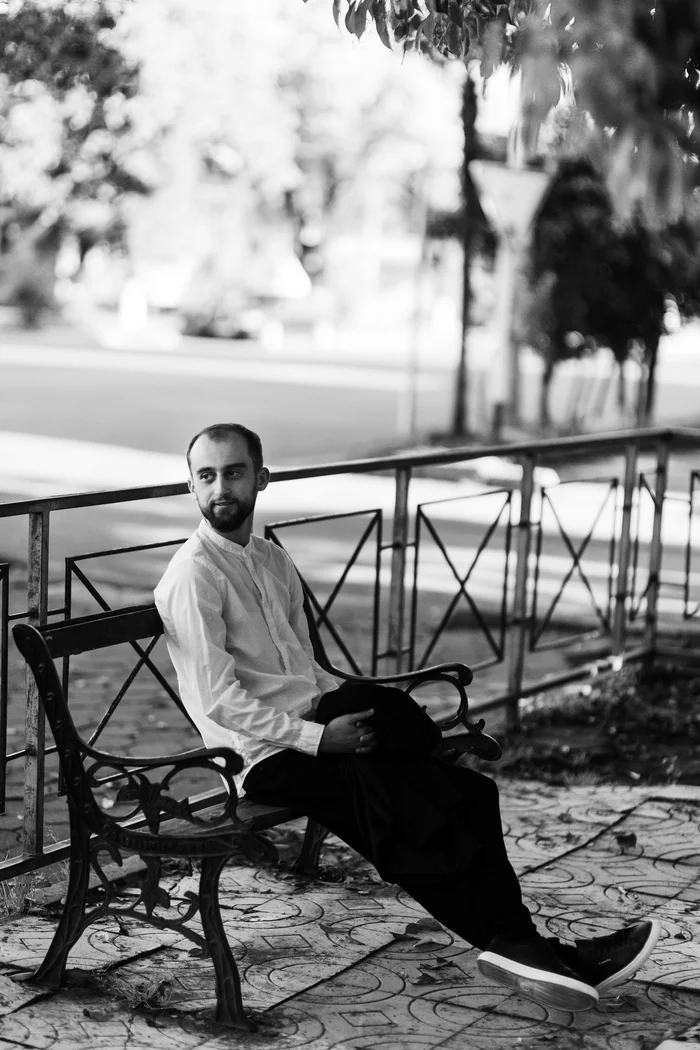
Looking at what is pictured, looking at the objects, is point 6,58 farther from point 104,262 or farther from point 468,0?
point 104,262

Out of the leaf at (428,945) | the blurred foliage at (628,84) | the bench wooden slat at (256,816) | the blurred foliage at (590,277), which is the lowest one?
the leaf at (428,945)

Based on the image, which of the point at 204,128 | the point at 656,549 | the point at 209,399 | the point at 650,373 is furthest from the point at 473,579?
the point at 209,399

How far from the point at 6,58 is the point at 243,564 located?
9.02 m

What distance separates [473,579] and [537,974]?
7.75 metres

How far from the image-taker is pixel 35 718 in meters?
4.34

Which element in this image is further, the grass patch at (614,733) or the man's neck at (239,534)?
the grass patch at (614,733)

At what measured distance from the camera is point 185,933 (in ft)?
11.8

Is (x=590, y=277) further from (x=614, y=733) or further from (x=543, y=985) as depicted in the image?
(x=543, y=985)

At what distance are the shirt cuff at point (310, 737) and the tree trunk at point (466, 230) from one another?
17186 mm

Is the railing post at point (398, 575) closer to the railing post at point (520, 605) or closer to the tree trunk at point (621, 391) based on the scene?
the railing post at point (520, 605)

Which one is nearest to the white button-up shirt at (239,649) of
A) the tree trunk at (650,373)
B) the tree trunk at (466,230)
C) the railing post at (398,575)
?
the railing post at (398,575)

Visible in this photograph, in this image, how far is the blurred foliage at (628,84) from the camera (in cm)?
239

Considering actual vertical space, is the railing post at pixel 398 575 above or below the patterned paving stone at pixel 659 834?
above

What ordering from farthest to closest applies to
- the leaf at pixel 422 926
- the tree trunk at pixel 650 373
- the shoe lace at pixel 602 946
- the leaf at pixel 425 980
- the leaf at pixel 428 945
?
the tree trunk at pixel 650 373
the leaf at pixel 422 926
the leaf at pixel 428 945
the leaf at pixel 425 980
the shoe lace at pixel 602 946
